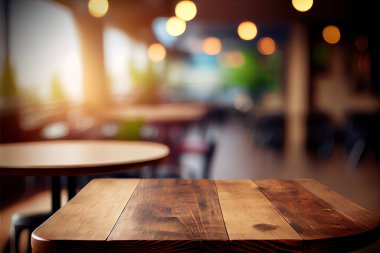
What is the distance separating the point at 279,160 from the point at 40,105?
3826 millimetres

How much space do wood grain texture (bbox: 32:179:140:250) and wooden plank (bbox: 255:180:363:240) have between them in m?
0.52

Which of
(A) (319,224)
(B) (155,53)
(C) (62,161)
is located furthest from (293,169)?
(B) (155,53)

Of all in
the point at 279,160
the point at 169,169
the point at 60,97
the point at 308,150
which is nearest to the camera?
Answer: the point at 169,169

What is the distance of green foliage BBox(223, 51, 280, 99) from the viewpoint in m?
17.3

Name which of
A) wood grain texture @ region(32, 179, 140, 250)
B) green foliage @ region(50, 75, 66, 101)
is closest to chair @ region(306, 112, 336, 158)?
green foliage @ region(50, 75, 66, 101)

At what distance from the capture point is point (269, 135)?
8000mm

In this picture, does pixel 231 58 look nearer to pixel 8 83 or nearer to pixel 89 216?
pixel 8 83

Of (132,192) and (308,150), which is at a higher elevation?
(132,192)

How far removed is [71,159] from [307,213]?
4.77ft

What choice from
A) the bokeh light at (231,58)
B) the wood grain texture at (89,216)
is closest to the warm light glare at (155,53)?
the bokeh light at (231,58)

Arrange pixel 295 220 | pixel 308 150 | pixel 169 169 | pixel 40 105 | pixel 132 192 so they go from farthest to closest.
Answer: pixel 308 150
pixel 40 105
pixel 169 169
pixel 132 192
pixel 295 220

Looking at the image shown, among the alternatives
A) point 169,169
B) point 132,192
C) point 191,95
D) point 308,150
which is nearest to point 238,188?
point 132,192

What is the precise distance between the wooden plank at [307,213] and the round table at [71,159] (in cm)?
84

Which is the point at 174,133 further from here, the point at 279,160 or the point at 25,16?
the point at 25,16
